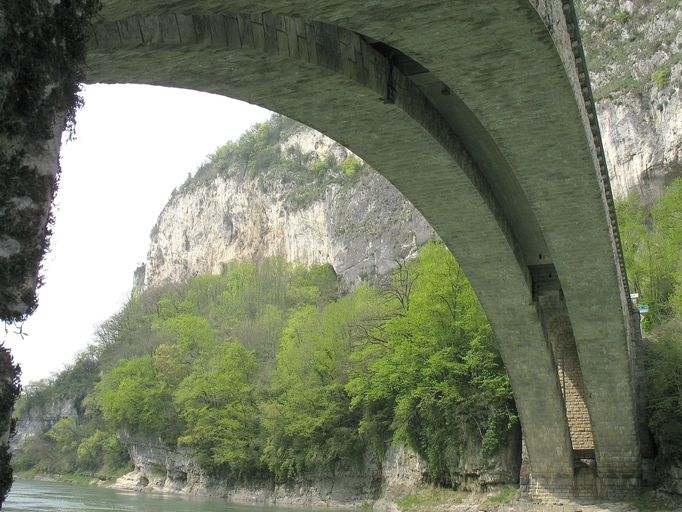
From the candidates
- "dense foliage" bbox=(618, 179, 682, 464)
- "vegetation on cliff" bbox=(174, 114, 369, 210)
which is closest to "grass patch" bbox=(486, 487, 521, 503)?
"dense foliage" bbox=(618, 179, 682, 464)

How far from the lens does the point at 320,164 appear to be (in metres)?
68.6

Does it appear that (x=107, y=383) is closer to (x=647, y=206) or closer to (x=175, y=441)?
(x=175, y=441)

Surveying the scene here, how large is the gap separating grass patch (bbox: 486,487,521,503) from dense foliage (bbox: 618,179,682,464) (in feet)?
13.2

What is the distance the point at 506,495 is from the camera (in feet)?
71.3

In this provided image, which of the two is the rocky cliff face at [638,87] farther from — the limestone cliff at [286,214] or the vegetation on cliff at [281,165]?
the vegetation on cliff at [281,165]

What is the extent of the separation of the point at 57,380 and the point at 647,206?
50.5m

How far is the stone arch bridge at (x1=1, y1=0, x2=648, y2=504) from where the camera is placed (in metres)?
7.46

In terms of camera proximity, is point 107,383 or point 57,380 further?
point 57,380

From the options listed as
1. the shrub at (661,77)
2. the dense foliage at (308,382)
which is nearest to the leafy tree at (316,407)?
the dense foliage at (308,382)

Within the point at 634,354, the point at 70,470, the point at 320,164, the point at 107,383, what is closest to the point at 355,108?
the point at 634,354

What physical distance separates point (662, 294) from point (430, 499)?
1156 cm

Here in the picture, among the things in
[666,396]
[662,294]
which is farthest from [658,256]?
[666,396]

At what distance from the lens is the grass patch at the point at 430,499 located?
2338 centimetres

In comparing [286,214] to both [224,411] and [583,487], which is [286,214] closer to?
[224,411]
